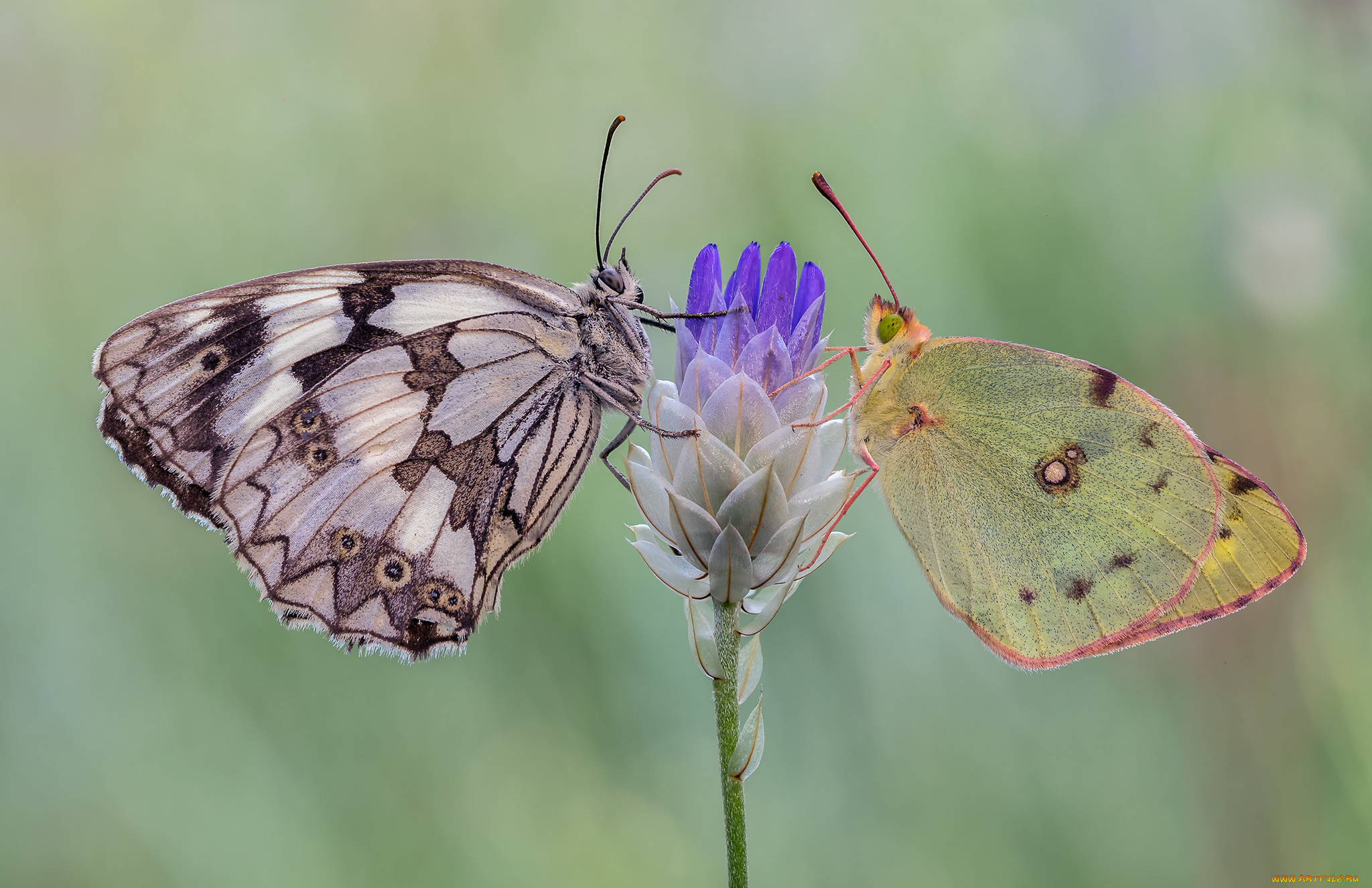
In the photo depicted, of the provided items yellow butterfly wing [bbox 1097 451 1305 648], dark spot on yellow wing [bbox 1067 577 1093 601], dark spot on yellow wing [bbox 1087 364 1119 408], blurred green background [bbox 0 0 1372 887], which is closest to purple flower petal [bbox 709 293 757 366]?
dark spot on yellow wing [bbox 1087 364 1119 408]

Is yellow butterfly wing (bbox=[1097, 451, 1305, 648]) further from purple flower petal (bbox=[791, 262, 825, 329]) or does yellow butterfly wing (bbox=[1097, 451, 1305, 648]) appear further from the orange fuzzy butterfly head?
purple flower petal (bbox=[791, 262, 825, 329])

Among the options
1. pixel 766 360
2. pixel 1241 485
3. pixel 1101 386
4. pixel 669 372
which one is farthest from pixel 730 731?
pixel 669 372

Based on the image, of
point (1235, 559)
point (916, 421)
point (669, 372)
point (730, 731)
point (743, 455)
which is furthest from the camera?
point (669, 372)

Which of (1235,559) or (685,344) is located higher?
(685,344)

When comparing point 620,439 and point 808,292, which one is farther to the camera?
point 620,439

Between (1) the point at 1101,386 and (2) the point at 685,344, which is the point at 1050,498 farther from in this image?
(2) the point at 685,344

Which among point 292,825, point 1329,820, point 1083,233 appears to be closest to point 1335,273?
point 1083,233

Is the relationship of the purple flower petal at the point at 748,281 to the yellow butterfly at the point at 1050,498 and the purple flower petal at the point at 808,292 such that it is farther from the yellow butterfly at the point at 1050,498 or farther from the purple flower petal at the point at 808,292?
the yellow butterfly at the point at 1050,498
